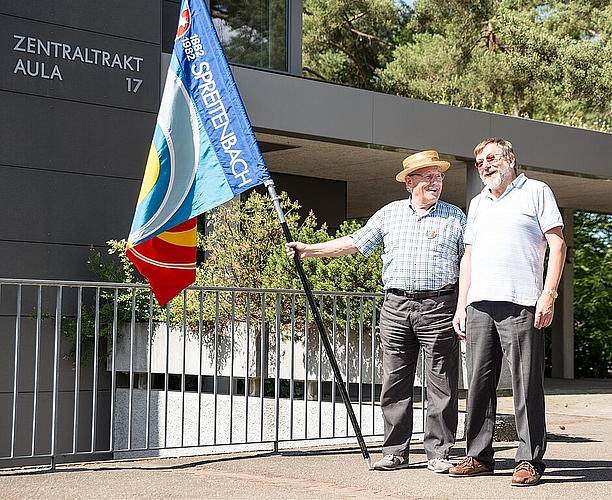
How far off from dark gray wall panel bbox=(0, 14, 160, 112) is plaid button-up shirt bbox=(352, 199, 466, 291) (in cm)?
636

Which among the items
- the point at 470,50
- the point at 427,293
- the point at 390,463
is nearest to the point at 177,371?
the point at 390,463

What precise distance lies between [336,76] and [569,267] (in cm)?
1276

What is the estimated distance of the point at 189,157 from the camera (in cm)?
704

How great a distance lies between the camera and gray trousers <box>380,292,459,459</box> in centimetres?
652

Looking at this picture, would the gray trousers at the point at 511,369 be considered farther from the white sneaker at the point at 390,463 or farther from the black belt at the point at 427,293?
the white sneaker at the point at 390,463

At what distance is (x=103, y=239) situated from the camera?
12.2 metres

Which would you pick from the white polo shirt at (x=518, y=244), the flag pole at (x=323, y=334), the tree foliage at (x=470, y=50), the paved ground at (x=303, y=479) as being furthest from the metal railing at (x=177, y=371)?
the tree foliage at (x=470, y=50)

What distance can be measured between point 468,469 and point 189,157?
2711 millimetres

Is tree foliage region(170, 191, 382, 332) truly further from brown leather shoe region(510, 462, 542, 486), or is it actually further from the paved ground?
brown leather shoe region(510, 462, 542, 486)

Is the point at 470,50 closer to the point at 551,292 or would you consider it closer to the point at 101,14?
the point at 101,14

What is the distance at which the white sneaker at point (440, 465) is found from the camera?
6.54m

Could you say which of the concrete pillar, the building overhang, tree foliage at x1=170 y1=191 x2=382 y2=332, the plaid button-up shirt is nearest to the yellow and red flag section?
the plaid button-up shirt

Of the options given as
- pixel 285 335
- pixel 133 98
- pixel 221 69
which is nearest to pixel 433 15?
→ pixel 133 98

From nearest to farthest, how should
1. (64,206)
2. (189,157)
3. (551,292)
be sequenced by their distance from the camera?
(551,292) → (189,157) → (64,206)
